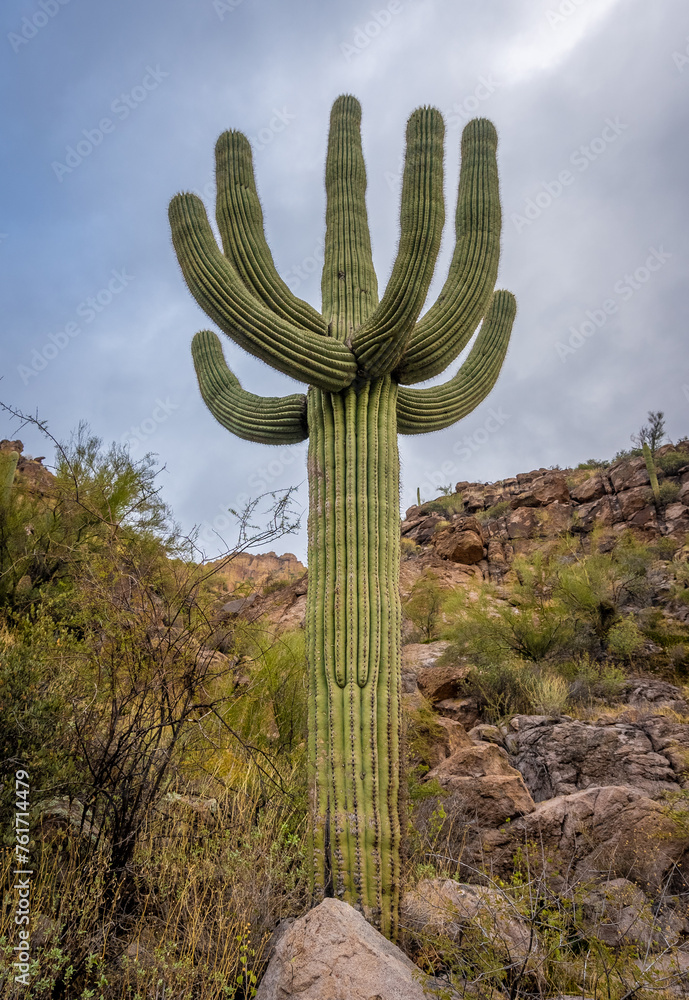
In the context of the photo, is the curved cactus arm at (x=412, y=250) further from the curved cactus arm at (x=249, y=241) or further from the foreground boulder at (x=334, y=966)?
the foreground boulder at (x=334, y=966)

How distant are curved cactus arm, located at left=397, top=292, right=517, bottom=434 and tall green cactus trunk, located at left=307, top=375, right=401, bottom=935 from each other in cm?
42

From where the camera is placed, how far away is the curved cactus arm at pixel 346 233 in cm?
552

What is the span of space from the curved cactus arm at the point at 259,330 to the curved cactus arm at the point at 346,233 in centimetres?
53

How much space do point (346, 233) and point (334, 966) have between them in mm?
5465

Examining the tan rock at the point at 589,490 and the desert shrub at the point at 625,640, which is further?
the tan rock at the point at 589,490

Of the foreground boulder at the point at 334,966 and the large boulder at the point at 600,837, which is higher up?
the large boulder at the point at 600,837

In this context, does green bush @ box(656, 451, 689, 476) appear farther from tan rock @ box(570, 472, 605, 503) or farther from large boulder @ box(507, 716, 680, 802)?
large boulder @ box(507, 716, 680, 802)

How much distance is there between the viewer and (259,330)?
184 inches

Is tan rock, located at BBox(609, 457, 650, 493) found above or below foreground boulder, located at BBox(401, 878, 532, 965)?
above

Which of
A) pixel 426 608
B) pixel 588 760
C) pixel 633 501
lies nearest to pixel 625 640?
pixel 588 760

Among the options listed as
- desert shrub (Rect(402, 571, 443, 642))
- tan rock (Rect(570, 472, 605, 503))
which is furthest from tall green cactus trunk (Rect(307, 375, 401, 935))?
tan rock (Rect(570, 472, 605, 503))

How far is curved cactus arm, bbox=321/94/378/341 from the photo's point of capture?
5.52m

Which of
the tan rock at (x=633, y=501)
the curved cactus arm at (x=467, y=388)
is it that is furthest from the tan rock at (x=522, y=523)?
the curved cactus arm at (x=467, y=388)

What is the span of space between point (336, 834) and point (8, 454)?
8254 mm
